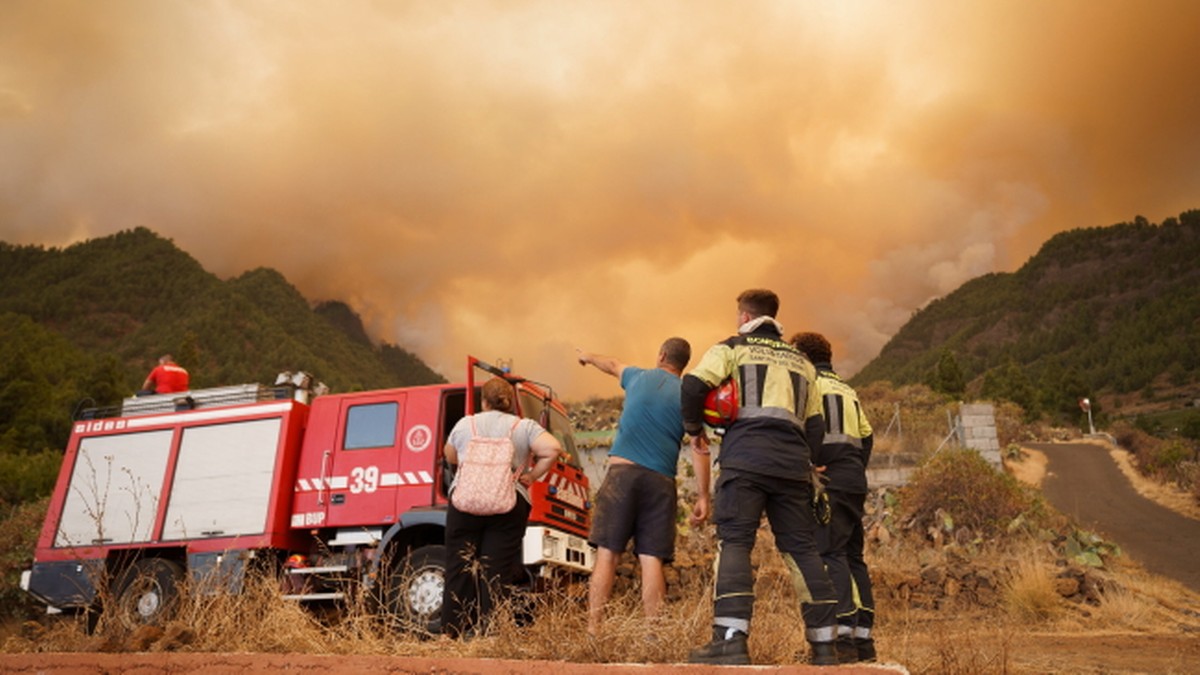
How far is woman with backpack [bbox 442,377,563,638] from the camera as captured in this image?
4.94m

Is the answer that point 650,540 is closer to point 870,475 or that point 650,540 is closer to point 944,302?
point 870,475

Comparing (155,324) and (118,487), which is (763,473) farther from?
(155,324)

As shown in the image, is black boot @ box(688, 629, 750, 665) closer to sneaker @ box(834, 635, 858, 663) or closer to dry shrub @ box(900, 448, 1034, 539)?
sneaker @ box(834, 635, 858, 663)

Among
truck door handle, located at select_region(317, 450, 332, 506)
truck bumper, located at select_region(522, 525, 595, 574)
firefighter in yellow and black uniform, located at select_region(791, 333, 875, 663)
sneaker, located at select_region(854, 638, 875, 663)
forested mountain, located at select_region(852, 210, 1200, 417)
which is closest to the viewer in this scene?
sneaker, located at select_region(854, 638, 875, 663)

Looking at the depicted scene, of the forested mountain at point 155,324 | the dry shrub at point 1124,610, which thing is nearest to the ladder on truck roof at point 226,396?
the dry shrub at point 1124,610

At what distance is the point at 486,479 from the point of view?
5027mm

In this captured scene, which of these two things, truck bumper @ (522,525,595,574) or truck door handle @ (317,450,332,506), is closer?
truck bumper @ (522,525,595,574)

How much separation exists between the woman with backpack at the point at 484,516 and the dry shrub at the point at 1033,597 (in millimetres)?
6871

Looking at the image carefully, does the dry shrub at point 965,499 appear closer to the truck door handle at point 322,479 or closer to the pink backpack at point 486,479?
the truck door handle at point 322,479

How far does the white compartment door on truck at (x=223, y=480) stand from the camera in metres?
9.37

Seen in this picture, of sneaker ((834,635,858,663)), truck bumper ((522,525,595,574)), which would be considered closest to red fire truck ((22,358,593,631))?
truck bumper ((522,525,595,574))

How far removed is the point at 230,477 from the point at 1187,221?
626 feet

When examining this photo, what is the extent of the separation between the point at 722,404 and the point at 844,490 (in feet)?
5.00

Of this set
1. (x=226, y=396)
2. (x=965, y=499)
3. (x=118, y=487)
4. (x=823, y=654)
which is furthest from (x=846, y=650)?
(x=965, y=499)
